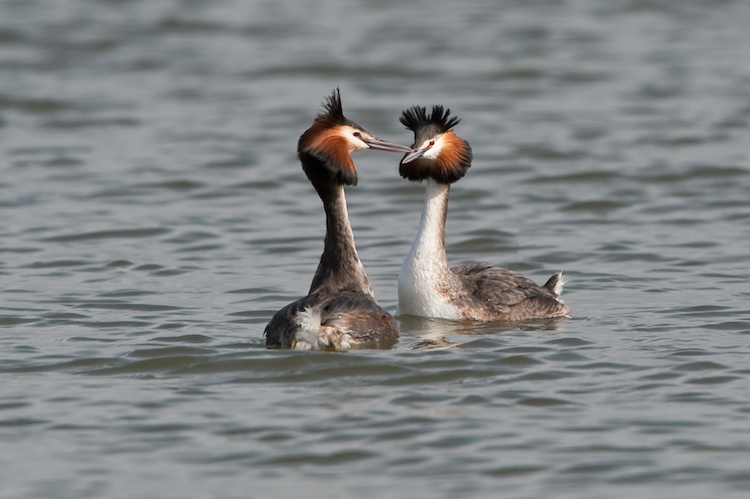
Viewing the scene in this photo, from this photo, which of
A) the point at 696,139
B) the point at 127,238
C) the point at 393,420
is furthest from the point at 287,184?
the point at 393,420

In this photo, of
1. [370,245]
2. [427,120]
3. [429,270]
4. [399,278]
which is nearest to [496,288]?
[429,270]

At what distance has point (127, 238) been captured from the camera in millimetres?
13484

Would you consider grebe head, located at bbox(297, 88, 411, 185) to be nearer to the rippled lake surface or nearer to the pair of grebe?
the pair of grebe

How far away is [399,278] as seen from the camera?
10.4 metres

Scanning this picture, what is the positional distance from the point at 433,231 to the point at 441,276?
39 cm

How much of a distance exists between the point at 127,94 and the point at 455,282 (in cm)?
1183

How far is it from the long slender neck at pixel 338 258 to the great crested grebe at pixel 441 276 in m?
0.75

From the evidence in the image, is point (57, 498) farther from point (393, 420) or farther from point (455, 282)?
point (455, 282)

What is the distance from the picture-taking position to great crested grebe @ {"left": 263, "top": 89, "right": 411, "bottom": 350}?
877 cm

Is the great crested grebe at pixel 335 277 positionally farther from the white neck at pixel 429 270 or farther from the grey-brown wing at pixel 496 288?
the grey-brown wing at pixel 496 288

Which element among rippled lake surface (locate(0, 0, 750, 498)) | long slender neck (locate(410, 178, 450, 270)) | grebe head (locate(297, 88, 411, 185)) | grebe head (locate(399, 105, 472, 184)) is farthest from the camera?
long slender neck (locate(410, 178, 450, 270))

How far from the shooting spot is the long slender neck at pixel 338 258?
948 centimetres

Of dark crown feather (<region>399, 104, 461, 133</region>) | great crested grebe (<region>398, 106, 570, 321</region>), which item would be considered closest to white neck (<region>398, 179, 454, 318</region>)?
great crested grebe (<region>398, 106, 570, 321</region>)

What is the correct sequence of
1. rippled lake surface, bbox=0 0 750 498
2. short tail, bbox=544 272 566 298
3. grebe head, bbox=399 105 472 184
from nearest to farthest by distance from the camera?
rippled lake surface, bbox=0 0 750 498, grebe head, bbox=399 105 472 184, short tail, bbox=544 272 566 298
